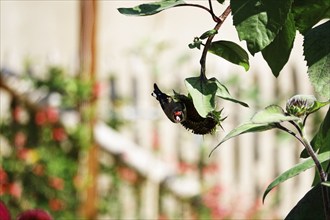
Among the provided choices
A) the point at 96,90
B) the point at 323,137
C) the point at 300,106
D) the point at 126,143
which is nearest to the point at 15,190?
the point at 126,143

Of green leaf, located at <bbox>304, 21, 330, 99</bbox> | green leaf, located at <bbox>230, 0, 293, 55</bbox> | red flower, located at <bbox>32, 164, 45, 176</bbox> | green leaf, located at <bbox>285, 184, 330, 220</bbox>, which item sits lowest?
red flower, located at <bbox>32, 164, 45, 176</bbox>

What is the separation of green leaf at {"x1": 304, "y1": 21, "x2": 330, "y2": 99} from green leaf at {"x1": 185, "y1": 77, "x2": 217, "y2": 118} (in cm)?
10

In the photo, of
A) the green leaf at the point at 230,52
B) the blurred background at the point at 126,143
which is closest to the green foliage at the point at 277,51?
the green leaf at the point at 230,52

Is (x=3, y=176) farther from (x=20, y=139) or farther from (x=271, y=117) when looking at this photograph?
(x=271, y=117)

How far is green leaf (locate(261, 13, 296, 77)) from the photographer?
977mm

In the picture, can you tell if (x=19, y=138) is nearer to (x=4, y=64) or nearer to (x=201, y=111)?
(x=4, y=64)

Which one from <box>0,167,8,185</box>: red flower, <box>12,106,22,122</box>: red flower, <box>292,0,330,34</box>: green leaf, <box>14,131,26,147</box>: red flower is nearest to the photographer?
<box>292,0,330,34</box>: green leaf

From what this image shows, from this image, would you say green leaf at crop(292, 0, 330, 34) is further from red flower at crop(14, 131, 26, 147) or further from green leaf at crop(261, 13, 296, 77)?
red flower at crop(14, 131, 26, 147)

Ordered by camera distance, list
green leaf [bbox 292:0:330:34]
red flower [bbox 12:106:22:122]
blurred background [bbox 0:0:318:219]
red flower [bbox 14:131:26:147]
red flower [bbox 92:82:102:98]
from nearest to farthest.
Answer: green leaf [bbox 292:0:330:34] → red flower [bbox 92:82:102:98] → blurred background [bbox 0:0:318:219] → red flower [bbox 14:131:26:147] → red flower [bbox 12:106:22:122]

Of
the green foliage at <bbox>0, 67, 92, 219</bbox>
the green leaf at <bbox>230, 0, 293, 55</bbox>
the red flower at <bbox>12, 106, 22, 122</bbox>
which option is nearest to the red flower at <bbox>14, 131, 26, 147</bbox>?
the green foliage at <bbox>0, 67, 92, 219</bbox>

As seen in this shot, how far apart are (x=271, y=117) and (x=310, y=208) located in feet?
0.43

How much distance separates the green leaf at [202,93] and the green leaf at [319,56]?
0.33ft

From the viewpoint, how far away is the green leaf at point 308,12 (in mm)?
998

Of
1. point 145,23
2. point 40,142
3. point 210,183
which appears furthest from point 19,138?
point 145,23
